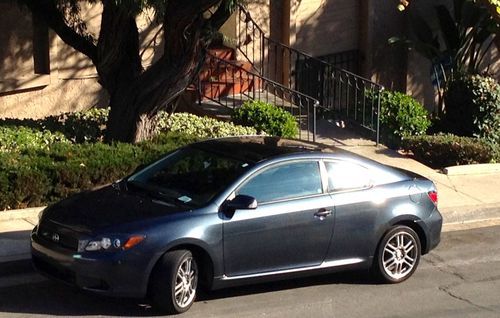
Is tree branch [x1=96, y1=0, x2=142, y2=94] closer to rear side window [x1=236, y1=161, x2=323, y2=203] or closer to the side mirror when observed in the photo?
rear side window [x1=236, y1=161, x2=323, y2=203]

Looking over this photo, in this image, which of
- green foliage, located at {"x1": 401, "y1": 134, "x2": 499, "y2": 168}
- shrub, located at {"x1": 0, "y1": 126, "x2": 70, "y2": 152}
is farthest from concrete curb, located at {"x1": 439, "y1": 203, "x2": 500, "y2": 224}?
shrub, located at {"x1": 0, "y1": 126, "x2": 70, "y2": 152}

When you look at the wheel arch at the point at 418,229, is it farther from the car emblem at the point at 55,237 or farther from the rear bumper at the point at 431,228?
the car emblem at the point at 55,237

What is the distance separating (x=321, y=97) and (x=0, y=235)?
8.74 metres

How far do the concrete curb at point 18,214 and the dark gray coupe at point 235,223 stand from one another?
198cm

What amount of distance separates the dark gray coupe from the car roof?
18 millimetres

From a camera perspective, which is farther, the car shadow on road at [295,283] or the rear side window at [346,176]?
the rear side window at [346,176]

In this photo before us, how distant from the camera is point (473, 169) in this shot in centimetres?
1369

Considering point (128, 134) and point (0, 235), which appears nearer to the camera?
point (0, 235)

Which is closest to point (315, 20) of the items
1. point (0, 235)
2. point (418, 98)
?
point (418, 98)

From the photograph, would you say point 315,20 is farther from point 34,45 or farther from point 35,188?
point 35,188

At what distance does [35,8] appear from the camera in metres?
12.0

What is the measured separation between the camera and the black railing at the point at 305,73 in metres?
15.6

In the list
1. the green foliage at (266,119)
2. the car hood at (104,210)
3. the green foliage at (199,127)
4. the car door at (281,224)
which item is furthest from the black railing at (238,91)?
the car hood at (104,210)

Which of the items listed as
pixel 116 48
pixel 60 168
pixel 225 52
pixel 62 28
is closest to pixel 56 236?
pixel 60 168
